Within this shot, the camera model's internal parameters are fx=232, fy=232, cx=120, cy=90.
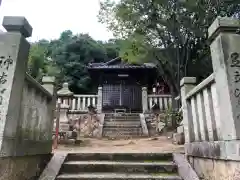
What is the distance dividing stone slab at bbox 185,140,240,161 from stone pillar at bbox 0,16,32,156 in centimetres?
239

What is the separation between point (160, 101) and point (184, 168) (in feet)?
38.6

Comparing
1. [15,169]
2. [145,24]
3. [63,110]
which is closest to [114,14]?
[145,24]

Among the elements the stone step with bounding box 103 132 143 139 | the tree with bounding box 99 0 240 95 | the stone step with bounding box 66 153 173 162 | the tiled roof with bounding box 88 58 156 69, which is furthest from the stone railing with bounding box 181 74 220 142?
the tiled roof with bounding box 88 58 156 69

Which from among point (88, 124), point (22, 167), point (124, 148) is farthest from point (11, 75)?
point (88, 124)

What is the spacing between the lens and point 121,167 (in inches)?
150

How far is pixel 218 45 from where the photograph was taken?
107 inches

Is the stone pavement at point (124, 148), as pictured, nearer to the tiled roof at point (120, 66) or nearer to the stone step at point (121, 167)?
the stone step at point (121, 167)

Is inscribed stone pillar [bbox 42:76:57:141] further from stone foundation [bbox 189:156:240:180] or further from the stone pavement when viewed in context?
stone foundation [bbox 189:156:240:180]

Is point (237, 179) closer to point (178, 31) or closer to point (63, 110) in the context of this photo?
point (63, 110)

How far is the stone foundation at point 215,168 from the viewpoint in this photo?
2.42 metres

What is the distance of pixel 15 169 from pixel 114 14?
10.8 metres

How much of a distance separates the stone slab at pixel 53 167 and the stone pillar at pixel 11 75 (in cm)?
99

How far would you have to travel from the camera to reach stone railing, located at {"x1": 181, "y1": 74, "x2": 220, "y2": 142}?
3.04 metres

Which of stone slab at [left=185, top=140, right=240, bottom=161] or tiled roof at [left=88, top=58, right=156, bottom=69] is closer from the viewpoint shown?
stone slab at [left=185, top=140, right=240, bottom=161]
